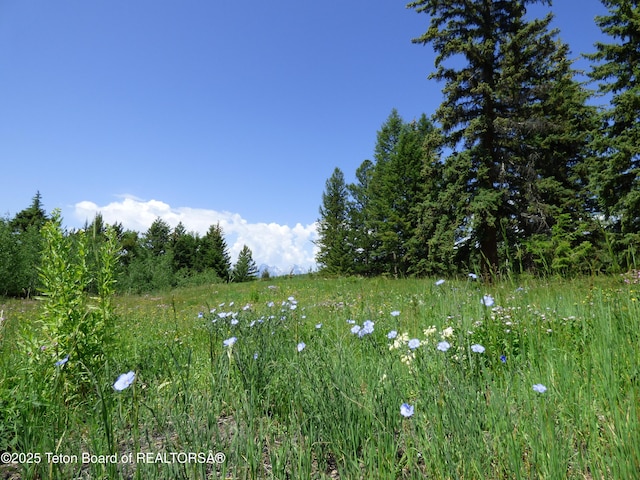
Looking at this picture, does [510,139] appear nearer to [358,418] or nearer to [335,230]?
[358,418]

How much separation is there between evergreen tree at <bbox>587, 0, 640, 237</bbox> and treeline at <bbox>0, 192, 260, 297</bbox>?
1482cm

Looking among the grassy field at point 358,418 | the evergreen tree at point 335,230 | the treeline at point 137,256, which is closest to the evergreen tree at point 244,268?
the treeline at point 137,256

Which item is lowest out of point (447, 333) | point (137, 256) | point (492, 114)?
point (447, 333)

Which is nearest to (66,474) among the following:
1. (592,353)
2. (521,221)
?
(592,353)

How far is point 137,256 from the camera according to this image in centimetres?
3597

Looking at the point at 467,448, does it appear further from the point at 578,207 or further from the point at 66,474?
the point at 578,207

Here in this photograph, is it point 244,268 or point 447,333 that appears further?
point 244,268

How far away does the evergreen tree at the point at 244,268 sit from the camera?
2652cm

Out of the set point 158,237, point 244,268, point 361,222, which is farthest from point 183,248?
point 361,222

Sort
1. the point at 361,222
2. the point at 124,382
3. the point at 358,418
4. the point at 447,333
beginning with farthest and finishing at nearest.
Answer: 1. the point at 361,222
2. the point at 447,333
3. the point at 358,418
4. the point at 124,382

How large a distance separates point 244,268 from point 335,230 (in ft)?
39.7

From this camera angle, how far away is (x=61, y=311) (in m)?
2.57

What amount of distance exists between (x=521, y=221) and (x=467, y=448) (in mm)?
14992

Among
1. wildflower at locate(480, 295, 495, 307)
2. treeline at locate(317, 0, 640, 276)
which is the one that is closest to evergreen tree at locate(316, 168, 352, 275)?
treeline at locate(317, 0, 640, 276)
